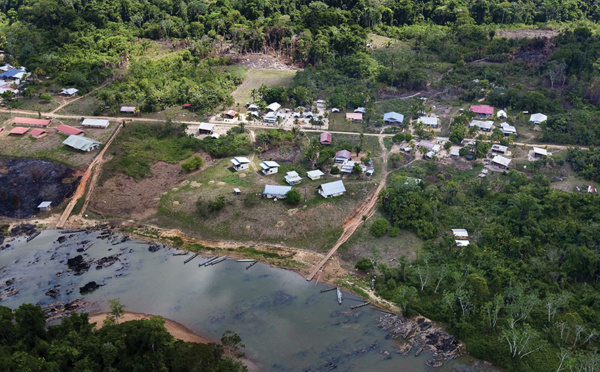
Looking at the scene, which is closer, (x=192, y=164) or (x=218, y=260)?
(x=218, y=260)

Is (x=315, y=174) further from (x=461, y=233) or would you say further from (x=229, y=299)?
(x=229, y=299)

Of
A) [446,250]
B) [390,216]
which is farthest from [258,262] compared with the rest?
[446,250]

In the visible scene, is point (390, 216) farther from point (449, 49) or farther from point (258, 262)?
point (449, 49)

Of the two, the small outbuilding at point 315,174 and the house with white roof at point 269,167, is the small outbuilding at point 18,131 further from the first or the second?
the small outbuilding at point 315,174

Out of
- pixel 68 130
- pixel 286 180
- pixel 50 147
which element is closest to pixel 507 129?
pixel 286 180

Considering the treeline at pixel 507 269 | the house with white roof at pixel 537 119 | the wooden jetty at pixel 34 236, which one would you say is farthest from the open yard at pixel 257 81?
the house with white roof at pixel 537 119

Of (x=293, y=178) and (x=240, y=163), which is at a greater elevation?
(x=240, y=163)

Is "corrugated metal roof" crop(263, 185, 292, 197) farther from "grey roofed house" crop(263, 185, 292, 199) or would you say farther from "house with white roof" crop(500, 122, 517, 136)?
"house with white roof" crop(500, 122, 517, 136)

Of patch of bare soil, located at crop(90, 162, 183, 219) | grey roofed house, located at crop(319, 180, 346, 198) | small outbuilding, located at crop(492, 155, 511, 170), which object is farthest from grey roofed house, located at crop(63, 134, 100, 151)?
small outbuilding, located at crop(492, 155, 511, 170)
